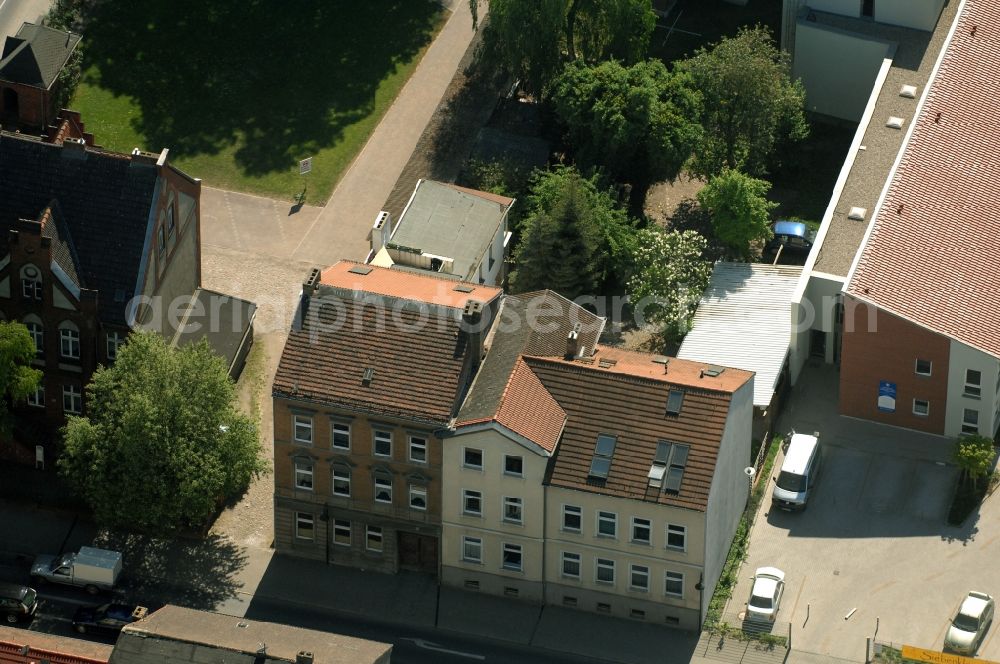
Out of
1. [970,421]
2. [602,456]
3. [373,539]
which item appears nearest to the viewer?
[602,456]

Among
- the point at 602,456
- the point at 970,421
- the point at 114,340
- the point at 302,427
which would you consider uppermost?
the point at 114,340

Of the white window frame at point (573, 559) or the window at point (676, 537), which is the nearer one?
the window at point (676, 537)

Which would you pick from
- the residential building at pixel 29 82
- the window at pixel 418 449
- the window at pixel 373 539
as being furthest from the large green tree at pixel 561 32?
the window at pixel 373 539

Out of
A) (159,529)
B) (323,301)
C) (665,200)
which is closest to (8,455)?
(159,529)

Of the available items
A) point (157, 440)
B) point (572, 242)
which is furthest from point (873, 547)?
point (157, 440)

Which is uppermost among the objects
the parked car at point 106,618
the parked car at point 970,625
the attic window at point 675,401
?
the attic window at point 675,401

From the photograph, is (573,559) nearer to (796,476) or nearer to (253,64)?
(796,476)

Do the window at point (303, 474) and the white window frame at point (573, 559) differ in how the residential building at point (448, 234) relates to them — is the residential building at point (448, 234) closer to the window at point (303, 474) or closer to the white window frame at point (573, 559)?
the window at point (303, 474)

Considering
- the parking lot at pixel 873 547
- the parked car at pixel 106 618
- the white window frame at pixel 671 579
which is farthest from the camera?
the parking lot at pixel 873 547
